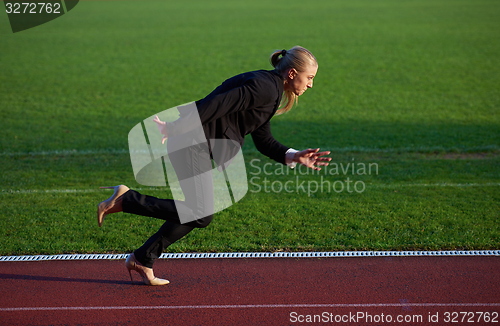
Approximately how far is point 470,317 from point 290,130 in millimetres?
7020

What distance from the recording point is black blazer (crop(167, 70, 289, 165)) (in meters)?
3.62

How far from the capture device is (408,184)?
7305mm

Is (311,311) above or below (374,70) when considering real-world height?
above

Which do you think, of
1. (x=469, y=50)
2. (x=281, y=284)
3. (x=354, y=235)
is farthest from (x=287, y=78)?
(x=469, y=50)

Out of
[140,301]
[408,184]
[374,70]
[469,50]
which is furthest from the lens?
[469,50]

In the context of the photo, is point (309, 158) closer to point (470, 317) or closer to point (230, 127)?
point (230, 127)

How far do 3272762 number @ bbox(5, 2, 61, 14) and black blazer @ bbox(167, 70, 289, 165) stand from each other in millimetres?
29572

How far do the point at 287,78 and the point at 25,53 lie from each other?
18.7m

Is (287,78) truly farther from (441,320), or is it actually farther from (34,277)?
(34,277)

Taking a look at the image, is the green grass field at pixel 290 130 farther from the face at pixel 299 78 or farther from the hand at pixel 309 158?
the face at pixel 299 78

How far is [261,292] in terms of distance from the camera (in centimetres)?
445

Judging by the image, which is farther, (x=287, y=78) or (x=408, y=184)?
(x=408, y=184)

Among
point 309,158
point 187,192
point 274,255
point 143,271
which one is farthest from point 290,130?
point 187,192

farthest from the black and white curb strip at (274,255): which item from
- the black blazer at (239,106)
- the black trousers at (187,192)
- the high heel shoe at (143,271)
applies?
the black blazer at (239,106)
